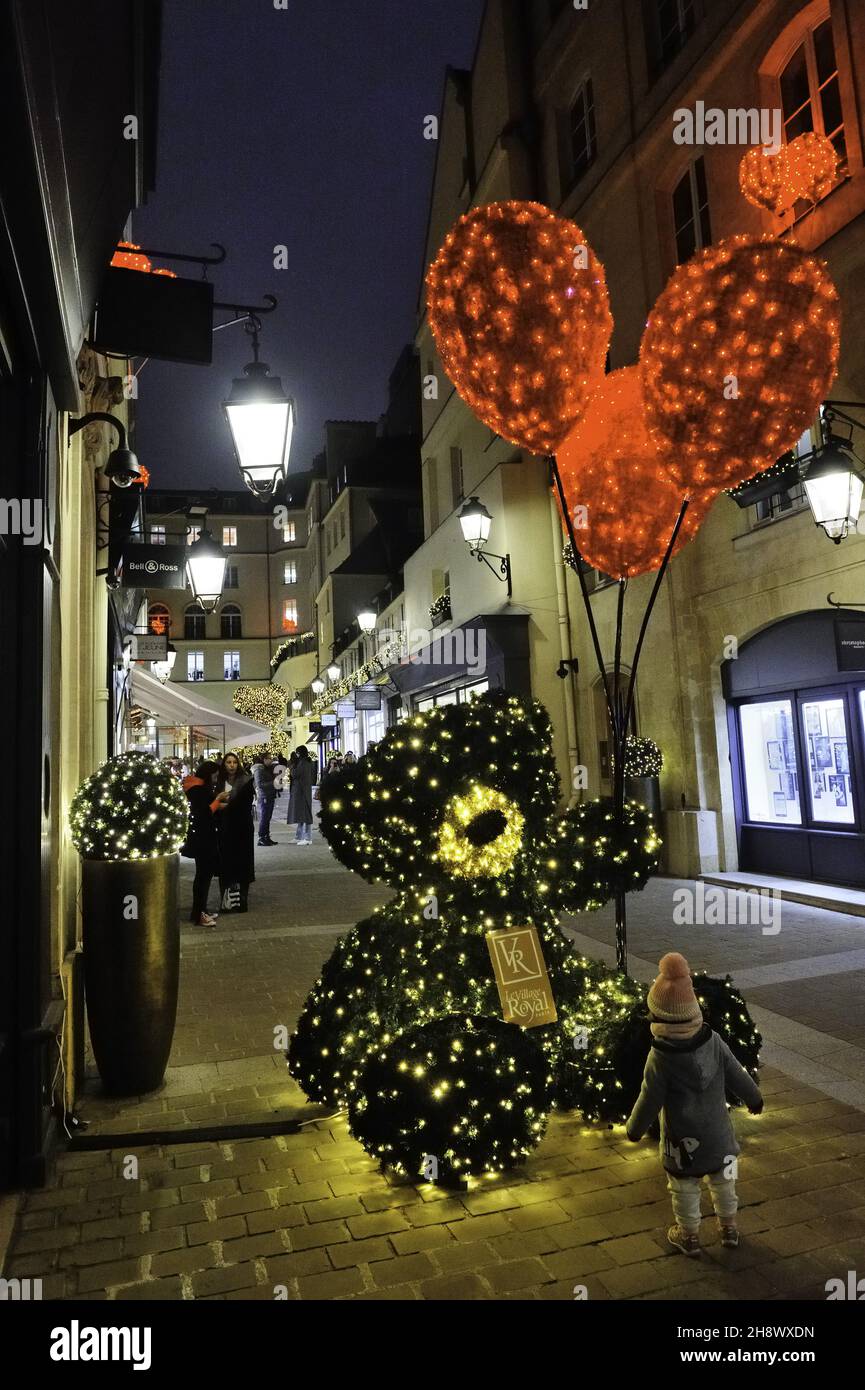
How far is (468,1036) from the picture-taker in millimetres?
3771

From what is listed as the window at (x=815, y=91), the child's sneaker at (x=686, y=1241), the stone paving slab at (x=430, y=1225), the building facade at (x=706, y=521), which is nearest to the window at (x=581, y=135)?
the building facade at (x=706, y=521)

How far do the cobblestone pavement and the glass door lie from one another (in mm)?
5100

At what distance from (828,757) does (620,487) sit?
23.3 ft

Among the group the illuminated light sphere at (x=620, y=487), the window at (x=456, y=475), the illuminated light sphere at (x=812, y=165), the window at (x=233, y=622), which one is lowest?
the illuminated light sphere at (x=620, y=487)

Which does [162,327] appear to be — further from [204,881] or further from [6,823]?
[204,881]

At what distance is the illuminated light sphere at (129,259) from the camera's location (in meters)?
5.53

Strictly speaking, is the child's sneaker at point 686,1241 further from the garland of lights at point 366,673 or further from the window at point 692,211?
the garland of lights at point 366,673

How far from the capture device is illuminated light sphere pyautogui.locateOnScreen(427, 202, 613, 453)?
13.1 ft

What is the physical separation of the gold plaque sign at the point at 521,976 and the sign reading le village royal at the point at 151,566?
7178 mm

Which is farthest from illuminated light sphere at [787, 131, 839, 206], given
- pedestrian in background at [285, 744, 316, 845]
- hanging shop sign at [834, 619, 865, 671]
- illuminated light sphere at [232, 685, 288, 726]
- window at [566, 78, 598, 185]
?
illuminated light sphere at [232, 685, 288, 726]

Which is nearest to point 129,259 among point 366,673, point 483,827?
point 483,827

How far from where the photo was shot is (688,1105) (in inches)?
128

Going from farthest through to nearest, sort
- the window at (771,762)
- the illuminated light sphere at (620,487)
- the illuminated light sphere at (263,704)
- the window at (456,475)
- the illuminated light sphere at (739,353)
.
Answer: the illuminated light sphere at (263,704) < the window at (456,475) < the window at (771,762) < the illuminated light sphere at (620,487) < the illuminated light sphere at (739,353)

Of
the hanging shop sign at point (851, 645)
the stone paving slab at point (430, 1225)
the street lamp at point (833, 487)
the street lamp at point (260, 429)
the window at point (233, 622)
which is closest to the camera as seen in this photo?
the stone paving slab at point (430, 1225)
